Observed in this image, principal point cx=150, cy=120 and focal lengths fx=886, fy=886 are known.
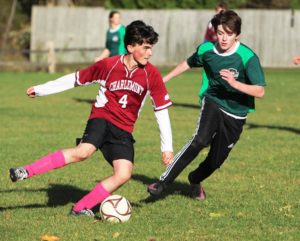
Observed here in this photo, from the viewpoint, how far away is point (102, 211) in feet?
25.5

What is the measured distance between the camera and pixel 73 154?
7754mm

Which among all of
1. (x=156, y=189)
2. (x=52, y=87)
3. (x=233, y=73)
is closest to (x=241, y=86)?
(x=233, y=73)

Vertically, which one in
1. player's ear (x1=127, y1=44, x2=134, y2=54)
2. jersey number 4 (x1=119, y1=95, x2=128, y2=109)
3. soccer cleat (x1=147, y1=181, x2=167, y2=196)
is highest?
player's ear (x1=127, y1=44, x2=134, y2=54)

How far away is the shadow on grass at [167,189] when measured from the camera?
8945 mm

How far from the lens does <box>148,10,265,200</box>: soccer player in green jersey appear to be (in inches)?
327

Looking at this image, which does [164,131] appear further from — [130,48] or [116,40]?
[116,40]

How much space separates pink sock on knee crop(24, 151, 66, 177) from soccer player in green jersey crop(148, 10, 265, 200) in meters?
1.06

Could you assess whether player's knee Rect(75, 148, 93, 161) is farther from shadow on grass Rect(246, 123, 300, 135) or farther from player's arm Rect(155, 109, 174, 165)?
shadow on grass Rect(246, 123, 300, 135)

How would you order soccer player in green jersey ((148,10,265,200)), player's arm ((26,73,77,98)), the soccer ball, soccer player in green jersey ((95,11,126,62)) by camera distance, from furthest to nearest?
soccer player in green jersey ((95,11,126,62)) < soccer player in green jersey ((148,10,265,200)) < player's arm ((26,73,77,98)) < the soccer ball

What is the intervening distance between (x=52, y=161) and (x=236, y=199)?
7.09 feet

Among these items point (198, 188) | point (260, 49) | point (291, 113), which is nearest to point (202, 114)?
point (198, 188)

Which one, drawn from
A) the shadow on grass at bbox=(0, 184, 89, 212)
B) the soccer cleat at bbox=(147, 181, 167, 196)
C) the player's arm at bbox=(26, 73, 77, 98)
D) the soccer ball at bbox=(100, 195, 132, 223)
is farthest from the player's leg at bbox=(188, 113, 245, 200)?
the player's arm at bbox=(26, 73, 77, 98)

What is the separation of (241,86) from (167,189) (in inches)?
79.6

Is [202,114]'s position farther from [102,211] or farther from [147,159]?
[147,159]
